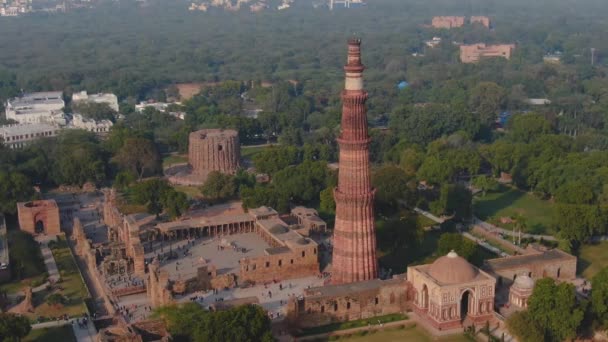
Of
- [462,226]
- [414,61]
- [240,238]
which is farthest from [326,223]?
[414,61]

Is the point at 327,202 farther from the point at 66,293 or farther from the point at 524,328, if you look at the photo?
the point at 524,328

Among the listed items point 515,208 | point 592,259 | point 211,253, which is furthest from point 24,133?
point 592,259

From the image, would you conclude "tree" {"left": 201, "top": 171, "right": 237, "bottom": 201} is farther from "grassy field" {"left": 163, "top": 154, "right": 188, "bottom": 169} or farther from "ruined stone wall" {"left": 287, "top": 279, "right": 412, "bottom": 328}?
"ruined stone wall" {"left": 287, "top": 279, "right": 412, "bottom": 328}

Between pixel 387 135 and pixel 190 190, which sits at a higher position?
pixel 387 135

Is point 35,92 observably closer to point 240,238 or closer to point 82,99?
point 82,99

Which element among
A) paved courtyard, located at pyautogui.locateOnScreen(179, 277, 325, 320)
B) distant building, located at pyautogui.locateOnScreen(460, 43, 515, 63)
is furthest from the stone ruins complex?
distant building, located at pyautogui.locateOnScreen(460, 43, 515, 63)

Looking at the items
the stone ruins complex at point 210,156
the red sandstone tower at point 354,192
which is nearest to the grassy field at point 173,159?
the stone ruins complex at point 210,156
